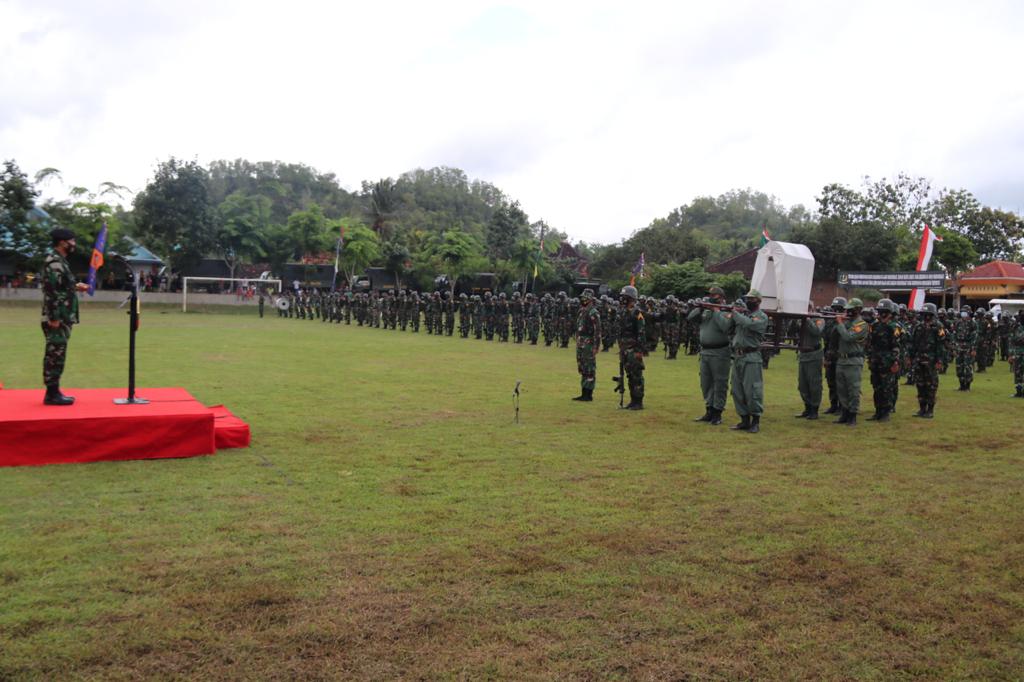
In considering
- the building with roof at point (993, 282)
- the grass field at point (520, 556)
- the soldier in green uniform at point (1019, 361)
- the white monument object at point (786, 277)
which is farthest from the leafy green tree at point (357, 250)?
the grass field at point (520, 556)

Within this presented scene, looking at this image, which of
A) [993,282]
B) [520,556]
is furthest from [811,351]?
[993,282]

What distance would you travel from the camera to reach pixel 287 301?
46.5 m

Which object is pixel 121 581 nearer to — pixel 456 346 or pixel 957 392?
pixel 957 392

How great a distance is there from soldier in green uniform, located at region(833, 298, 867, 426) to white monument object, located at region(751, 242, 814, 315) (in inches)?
213

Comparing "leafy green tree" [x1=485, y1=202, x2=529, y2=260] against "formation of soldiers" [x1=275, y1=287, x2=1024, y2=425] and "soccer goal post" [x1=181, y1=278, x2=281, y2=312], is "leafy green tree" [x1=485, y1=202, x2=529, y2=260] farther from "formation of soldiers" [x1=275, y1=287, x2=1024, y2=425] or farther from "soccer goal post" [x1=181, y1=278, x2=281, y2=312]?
"formation of soldiers" [x1=275, y1=287, x2=1024, y2=425]

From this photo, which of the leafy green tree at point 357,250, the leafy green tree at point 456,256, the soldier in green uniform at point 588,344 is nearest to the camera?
the soldier in green uniform at point 588,344

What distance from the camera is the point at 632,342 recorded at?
11.4 m

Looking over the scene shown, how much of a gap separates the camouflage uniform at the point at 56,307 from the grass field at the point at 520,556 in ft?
4.05

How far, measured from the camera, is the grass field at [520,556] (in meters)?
3.64

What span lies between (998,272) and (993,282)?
0.81 meters

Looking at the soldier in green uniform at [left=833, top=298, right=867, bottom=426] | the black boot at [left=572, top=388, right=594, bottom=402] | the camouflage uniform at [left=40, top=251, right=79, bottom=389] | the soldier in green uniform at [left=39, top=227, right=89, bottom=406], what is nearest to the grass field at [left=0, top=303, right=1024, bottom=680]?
the soldier in green uniform at [left=833, top=298, right=867, bottom=426]

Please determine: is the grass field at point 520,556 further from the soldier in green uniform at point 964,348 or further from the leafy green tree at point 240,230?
the leafy green tree at point 240,230

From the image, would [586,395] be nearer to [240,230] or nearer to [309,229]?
[240,230]

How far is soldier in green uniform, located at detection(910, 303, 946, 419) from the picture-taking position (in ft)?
Answer: 39.0
